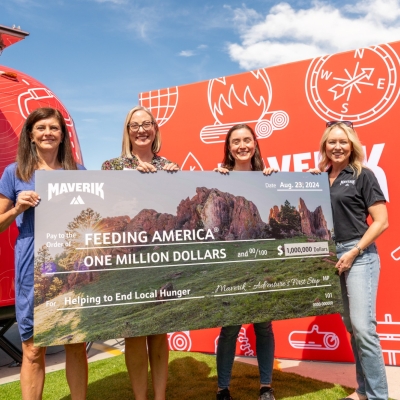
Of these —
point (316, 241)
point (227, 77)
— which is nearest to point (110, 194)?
point (316, 241)

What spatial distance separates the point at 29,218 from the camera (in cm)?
234

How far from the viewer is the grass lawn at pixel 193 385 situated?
3.23m

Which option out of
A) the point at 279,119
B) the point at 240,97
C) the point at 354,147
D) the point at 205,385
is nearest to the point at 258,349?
the point at 205,385

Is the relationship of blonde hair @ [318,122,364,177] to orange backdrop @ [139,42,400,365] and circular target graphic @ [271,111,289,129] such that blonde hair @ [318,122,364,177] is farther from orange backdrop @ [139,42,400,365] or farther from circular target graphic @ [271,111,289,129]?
circular target graphic @ [271,111,289,129]

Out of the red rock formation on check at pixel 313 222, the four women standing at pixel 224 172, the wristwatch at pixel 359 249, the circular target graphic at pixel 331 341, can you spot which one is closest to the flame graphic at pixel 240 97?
the four women standing at pixel 224 172

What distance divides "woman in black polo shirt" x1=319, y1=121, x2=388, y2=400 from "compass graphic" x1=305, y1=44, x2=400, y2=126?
1147 mm

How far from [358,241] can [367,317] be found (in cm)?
50

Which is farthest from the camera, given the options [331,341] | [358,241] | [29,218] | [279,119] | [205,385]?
[279,119]

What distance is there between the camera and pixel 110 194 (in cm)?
245

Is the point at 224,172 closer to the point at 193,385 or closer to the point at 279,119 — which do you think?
the point at 279,119

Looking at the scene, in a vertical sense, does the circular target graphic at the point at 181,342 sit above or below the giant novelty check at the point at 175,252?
below

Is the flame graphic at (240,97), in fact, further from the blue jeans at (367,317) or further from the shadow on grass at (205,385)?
the shadow on grass at (205,385)

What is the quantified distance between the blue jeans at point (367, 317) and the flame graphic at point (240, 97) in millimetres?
1972

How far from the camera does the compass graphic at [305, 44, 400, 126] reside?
3.66m
